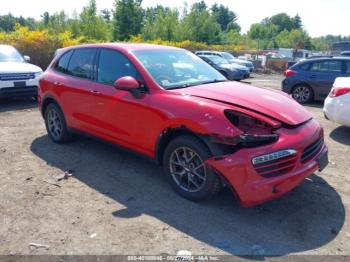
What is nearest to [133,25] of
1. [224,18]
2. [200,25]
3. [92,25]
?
[92,25]

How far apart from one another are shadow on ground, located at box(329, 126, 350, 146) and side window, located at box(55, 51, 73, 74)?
16.7ft

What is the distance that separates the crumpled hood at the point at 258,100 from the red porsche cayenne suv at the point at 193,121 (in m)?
0.01

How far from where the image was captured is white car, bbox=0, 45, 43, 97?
30.4 ft

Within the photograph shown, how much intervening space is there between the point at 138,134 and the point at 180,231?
1.45 meters

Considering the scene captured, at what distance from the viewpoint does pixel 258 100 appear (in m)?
4.07

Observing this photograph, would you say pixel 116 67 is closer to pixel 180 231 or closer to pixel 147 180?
pixel 147 180

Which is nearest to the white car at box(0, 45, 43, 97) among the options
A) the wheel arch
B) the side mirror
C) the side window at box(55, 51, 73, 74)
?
the wheel arch

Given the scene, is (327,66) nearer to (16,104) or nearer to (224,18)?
(16,104)

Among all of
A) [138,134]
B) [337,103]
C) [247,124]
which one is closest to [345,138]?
[337,103]

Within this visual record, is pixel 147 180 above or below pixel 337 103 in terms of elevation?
below

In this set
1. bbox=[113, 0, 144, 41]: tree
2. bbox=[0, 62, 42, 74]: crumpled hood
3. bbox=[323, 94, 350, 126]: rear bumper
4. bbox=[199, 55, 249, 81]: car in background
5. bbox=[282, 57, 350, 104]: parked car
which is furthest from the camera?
bbox=[113, 0, 144, 41]: tree

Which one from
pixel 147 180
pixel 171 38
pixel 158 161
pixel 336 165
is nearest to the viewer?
pixel 158 161

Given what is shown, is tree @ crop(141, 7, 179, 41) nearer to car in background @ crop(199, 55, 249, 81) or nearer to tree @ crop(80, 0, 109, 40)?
tree @ crop(80, 0, 109, 40)

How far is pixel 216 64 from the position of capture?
19000 millimetres
